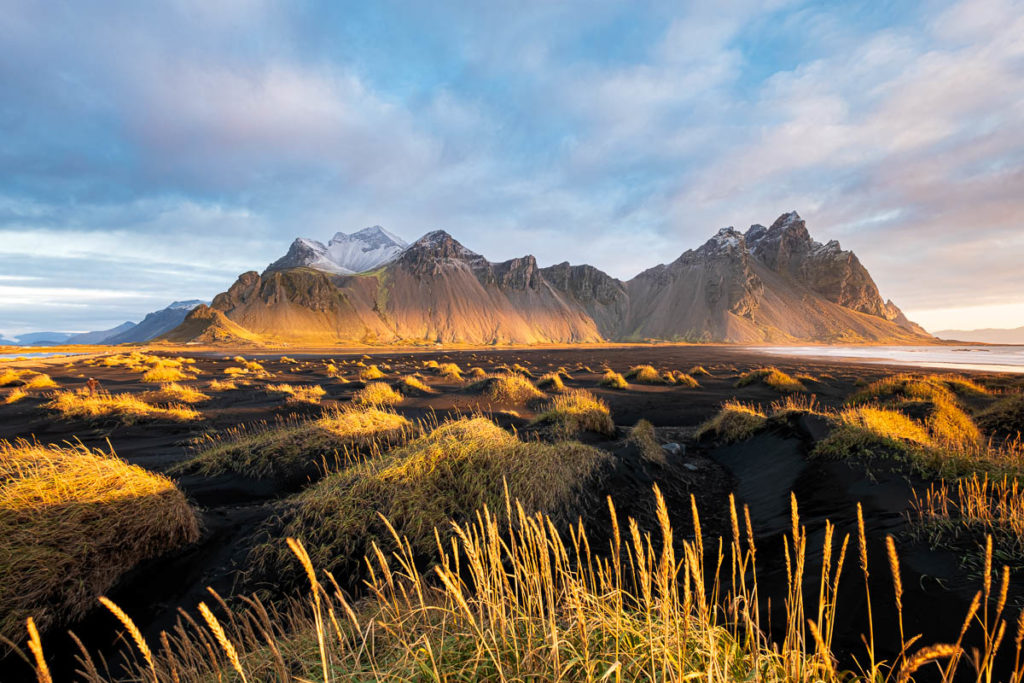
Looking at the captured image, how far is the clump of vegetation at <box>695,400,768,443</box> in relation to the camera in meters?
10.5

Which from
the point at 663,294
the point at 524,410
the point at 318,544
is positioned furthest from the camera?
the point at 663,294

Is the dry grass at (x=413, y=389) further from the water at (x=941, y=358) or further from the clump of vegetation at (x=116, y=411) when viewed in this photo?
the water at (x=941, y=358)

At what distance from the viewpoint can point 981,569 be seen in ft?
12.0

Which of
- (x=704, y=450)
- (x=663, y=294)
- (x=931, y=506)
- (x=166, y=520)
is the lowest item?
(x=704, y=450)

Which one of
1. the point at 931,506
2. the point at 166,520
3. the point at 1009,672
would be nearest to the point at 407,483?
the point at 166,520

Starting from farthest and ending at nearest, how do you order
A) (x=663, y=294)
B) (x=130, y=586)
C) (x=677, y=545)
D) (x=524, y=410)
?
(x=663, y=294)
(x=524, y=410)
(x=677, y=545)
(x=130, y=586)

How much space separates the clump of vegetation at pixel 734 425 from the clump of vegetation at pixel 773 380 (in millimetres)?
11624

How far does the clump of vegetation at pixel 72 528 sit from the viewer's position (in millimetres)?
3861

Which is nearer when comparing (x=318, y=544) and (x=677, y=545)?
(x=318, y=544)

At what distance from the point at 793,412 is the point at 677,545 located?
6.35 meters

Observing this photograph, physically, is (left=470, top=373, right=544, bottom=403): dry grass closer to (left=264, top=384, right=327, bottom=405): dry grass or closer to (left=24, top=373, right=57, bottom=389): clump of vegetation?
(left=264, top=384, right=327, bottom=405): dry grass

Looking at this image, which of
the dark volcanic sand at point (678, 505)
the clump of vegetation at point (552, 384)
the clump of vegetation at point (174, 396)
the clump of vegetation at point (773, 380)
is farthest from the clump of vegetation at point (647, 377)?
the clump of vegetation at point (174, 396)

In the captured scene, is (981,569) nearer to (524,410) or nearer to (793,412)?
(793,412)

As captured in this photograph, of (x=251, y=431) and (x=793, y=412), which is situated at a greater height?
(x=793, y=412)
